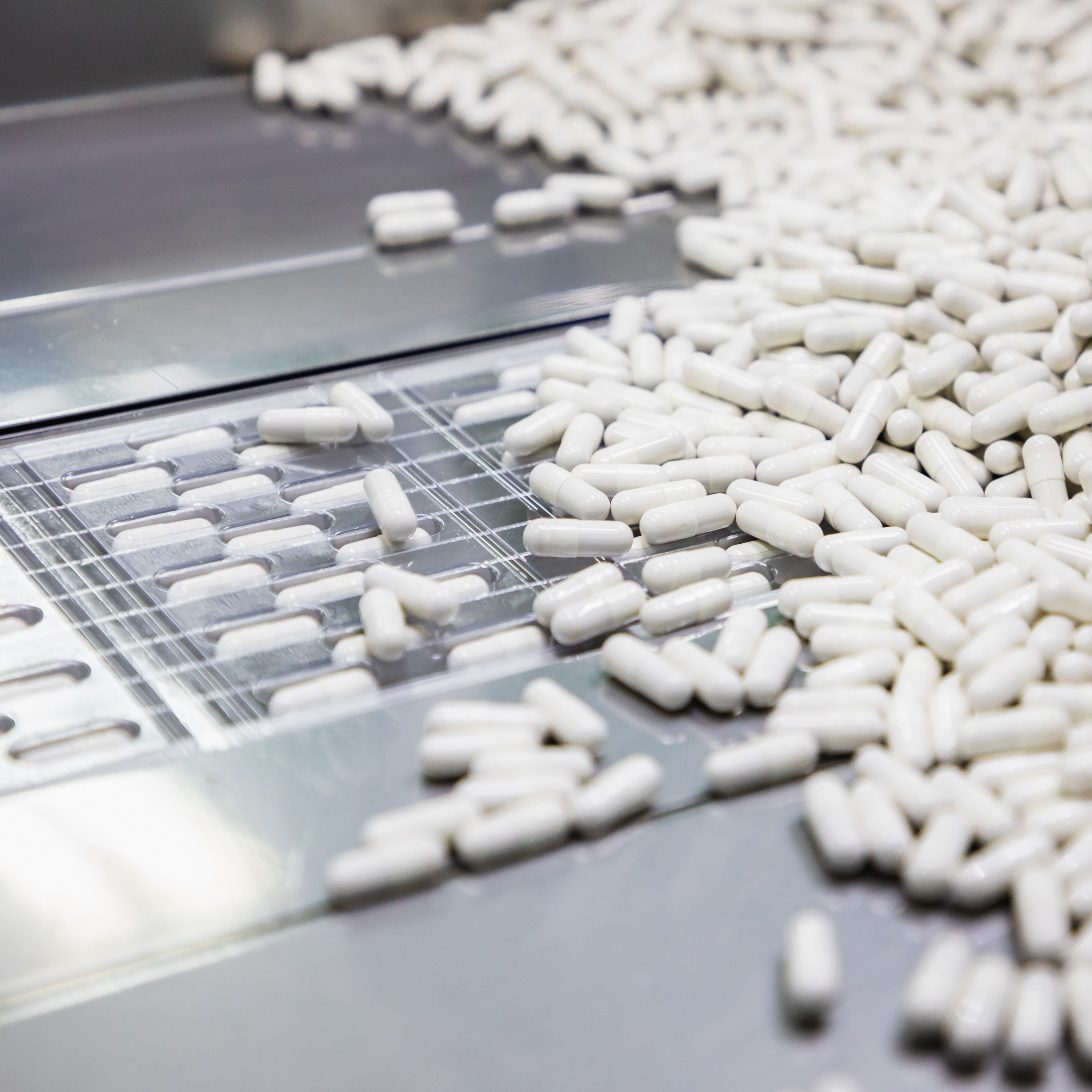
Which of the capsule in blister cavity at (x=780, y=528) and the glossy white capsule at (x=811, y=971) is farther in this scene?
the capsule in blister cavity at (x=780, y=528)

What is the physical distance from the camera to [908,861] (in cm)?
100

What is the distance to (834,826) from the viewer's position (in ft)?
3.34

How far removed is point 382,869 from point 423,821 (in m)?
0.06

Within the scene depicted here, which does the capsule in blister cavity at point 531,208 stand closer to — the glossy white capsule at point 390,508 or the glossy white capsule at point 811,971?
the glossy white capsule at point 390,508

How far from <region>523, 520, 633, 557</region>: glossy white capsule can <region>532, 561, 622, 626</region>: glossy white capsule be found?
5 centimetres

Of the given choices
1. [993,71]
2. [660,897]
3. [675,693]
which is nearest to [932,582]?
[675,693]

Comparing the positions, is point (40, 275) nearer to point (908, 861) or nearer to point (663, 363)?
point (663, 363)

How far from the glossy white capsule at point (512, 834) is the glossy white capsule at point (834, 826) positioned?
8.0 inches

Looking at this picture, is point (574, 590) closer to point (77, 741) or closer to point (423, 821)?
point (423, 821)

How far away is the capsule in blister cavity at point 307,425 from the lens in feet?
5.24

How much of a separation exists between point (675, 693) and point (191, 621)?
0.50 metres

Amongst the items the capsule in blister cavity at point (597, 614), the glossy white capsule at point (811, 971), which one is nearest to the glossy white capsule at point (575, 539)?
the capsule in blister cavity at point (597, 614)

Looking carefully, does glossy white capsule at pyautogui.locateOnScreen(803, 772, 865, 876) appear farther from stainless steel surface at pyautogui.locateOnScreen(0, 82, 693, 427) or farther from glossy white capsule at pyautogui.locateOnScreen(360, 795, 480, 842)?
stainless steel surface at pyautogui.locateOnScreen(0, 82, 693, 427)

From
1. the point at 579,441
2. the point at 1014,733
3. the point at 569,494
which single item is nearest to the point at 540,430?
the point at 579,441
